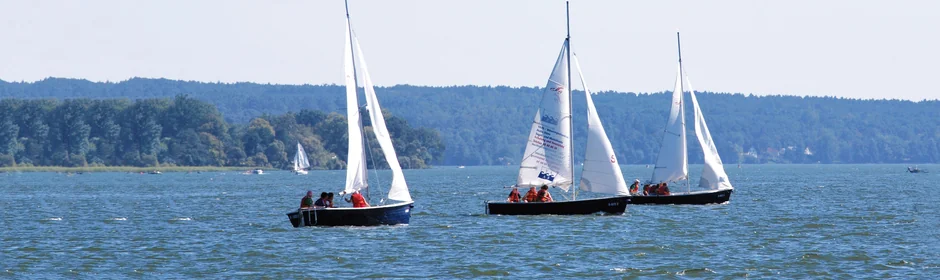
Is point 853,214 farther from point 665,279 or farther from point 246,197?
point 246,197

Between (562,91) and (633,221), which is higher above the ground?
(562,91)

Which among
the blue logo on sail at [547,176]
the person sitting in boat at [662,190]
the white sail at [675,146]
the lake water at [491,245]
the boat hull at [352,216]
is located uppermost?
the white sail at [675,146]

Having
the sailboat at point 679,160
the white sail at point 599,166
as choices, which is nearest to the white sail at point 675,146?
the sailboat at point 679,160

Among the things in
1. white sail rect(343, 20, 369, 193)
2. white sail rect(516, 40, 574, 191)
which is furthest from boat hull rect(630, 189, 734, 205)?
white sail rect(343, 20, 369, 193)

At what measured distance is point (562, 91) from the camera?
56.8 meters

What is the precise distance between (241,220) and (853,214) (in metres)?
27.2

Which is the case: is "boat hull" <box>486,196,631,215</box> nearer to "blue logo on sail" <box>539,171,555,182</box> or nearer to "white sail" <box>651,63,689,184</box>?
"blue logo on sail" <box>539,171,555,182</box>

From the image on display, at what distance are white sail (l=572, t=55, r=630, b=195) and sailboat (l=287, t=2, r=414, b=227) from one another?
31.0ft

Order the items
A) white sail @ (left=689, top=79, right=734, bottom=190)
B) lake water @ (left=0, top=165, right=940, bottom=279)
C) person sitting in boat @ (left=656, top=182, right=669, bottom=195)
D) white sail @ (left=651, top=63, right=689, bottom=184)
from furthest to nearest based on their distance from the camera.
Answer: white sail @ (left=689, top=79, right=734, bottom=190), white sail @ (left=651, top=63, right=689, bottom=184), person sitting in boat @ (left=656, top=182, right=669, bottom=195), lake water @ (left=0, top=165, right=940, bottom=279)

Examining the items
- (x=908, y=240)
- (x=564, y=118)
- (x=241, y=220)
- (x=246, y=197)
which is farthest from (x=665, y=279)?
(x=246, y=197)

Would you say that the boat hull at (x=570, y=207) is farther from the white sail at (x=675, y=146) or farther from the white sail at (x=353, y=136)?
the white sail at (x=675, y=146)

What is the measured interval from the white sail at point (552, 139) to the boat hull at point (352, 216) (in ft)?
22.5

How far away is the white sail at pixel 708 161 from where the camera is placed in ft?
233

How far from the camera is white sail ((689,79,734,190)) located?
233 ft
